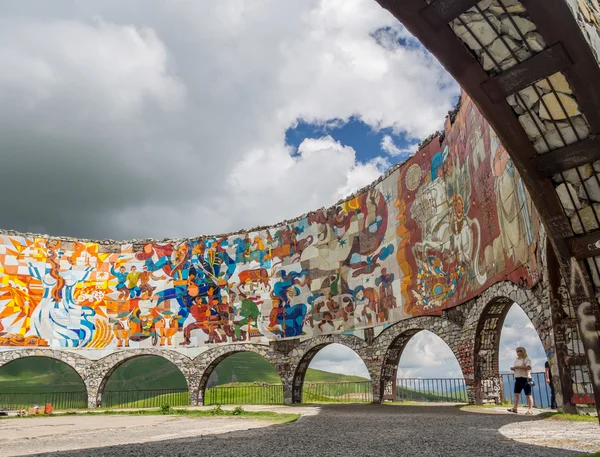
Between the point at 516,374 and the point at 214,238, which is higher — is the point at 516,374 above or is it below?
below

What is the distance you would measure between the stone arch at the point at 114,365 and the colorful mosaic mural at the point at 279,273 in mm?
427

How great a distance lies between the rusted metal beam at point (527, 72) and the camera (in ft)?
11.8

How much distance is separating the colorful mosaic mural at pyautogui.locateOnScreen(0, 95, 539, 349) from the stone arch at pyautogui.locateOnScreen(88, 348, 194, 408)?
427 mm

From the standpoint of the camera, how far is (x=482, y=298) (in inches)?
521

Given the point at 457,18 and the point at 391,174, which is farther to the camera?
the point at 391,174

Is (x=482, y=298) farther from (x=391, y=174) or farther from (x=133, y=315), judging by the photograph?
(x=133, y=315)

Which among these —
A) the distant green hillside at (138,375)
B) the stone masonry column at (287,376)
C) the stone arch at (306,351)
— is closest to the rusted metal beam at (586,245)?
the stone arch at (306,351)

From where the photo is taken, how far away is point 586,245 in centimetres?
448

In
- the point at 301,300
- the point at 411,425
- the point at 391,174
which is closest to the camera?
the point at 411,425

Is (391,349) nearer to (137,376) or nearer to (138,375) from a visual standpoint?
(137,376)

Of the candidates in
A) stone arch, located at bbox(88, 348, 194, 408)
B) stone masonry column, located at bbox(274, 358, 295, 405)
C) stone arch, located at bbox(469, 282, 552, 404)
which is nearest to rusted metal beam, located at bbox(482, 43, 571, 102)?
stone arch, located at bbox(469, 282, 552, 404)

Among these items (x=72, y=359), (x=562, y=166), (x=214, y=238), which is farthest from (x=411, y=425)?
(x=72, y=359)

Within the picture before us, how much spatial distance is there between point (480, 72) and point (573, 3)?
0.76 meters

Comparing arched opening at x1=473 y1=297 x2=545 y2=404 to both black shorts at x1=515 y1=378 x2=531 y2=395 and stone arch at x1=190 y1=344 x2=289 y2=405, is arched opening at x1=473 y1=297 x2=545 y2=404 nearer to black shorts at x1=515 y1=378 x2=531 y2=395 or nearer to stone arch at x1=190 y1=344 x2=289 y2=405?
black shorts at x1=515 y1=378 x2=531 y2=395
